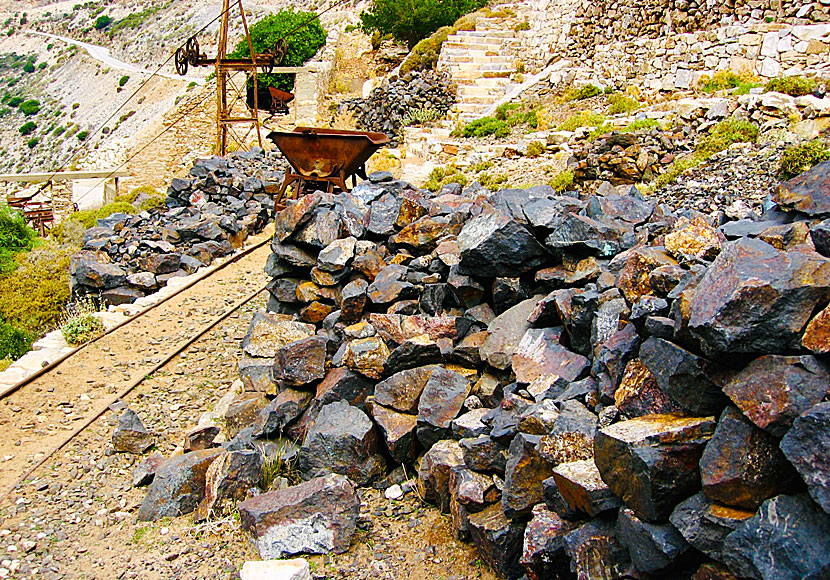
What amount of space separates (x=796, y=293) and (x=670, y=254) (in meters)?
1.71

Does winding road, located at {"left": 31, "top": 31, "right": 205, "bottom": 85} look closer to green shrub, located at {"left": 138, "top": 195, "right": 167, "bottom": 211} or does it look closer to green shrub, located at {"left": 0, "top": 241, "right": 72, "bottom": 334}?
green shrub, located at {"left": 138, "top": 195, "right": 167, "bottom": 211}

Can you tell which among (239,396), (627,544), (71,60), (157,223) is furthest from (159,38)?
(627,544)

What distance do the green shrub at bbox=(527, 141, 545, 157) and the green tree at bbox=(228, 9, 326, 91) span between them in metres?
20.3

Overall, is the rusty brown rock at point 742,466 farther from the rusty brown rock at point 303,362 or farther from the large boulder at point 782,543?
the rusty brown rock at point 303,362

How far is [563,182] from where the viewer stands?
11812 millimetres

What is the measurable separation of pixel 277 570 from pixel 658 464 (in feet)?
8.45

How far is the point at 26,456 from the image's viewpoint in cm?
698

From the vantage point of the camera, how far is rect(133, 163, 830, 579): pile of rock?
3010 mm

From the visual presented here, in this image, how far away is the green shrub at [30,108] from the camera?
71.1 m

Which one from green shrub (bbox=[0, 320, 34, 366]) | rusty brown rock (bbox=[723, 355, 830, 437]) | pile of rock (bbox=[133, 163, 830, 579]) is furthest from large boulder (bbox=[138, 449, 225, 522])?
green shrub (bbox=[0, 320, 34, 366])

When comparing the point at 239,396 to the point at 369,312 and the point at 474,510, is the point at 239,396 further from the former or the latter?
the point at 474,510

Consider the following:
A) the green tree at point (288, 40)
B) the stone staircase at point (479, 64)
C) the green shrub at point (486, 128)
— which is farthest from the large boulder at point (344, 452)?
the green tree at point (288, 40)

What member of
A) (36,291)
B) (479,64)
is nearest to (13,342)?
(36,291)

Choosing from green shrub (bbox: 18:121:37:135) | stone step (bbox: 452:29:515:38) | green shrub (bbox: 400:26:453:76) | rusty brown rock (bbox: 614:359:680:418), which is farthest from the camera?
green shrub (bbox: 18:121:37:135)
